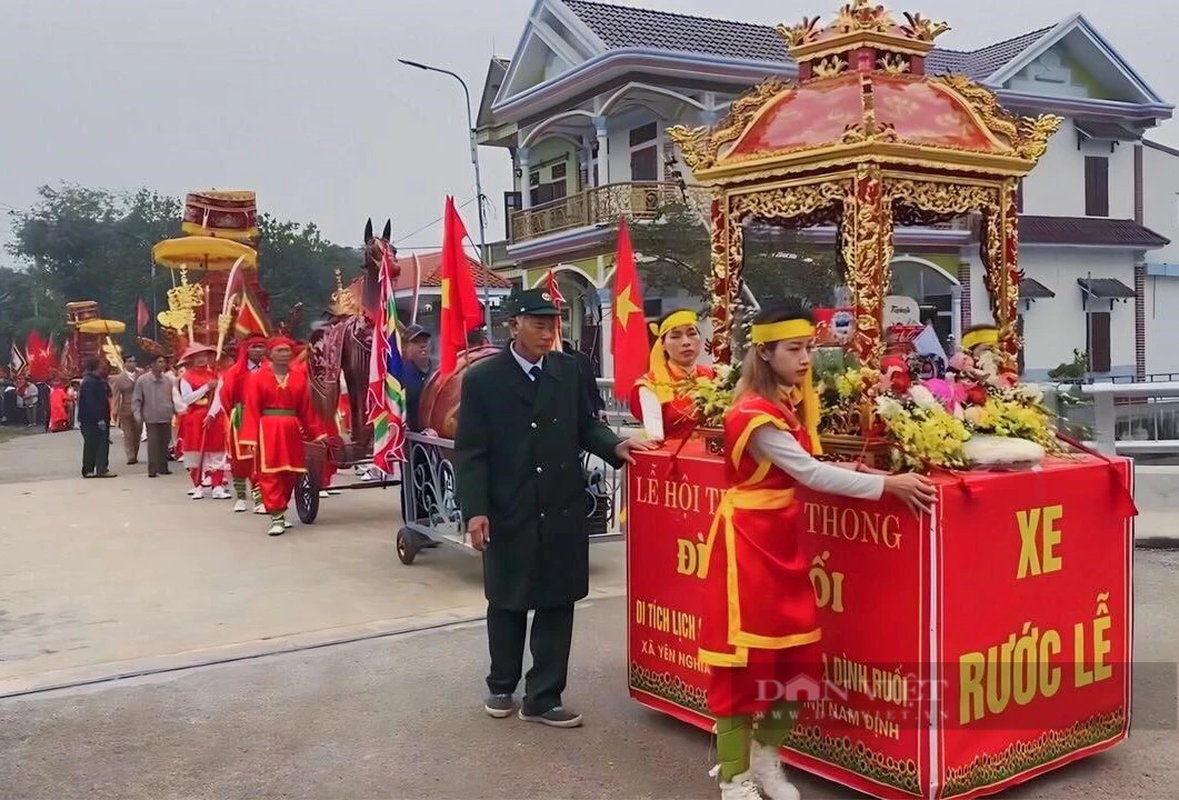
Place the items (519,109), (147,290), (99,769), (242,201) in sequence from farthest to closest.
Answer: (147,290) → (519,109) → (242,201) → (99,769)

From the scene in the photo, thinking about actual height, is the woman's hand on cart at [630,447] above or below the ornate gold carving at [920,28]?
below

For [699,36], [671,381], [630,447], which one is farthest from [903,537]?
[699,36]

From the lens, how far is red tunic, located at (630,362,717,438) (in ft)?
16.4

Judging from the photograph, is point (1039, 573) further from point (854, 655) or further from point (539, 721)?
point (539, 721)

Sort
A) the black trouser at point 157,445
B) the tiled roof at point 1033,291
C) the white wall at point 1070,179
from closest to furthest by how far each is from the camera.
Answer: the black trouser at point 157,445, the tiled roof at point 1033,291, the white wall at point 1070,179

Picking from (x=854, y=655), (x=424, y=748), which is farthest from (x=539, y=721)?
(x=854, y=655)

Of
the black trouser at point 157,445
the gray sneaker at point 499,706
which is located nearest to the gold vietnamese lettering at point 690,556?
the gray sneaker at point 499,706

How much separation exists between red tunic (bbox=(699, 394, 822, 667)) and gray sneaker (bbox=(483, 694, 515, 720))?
60.8 inches

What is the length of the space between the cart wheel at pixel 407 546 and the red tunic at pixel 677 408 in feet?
10.2

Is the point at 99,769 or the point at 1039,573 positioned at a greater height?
the point at 1039,573

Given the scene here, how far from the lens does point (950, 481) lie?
148 inches

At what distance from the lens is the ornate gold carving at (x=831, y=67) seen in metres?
4.73

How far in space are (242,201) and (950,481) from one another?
19055 mm

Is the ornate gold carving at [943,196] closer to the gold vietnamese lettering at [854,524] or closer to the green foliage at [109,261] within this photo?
the gold vietnamese lettering at [854,524]
